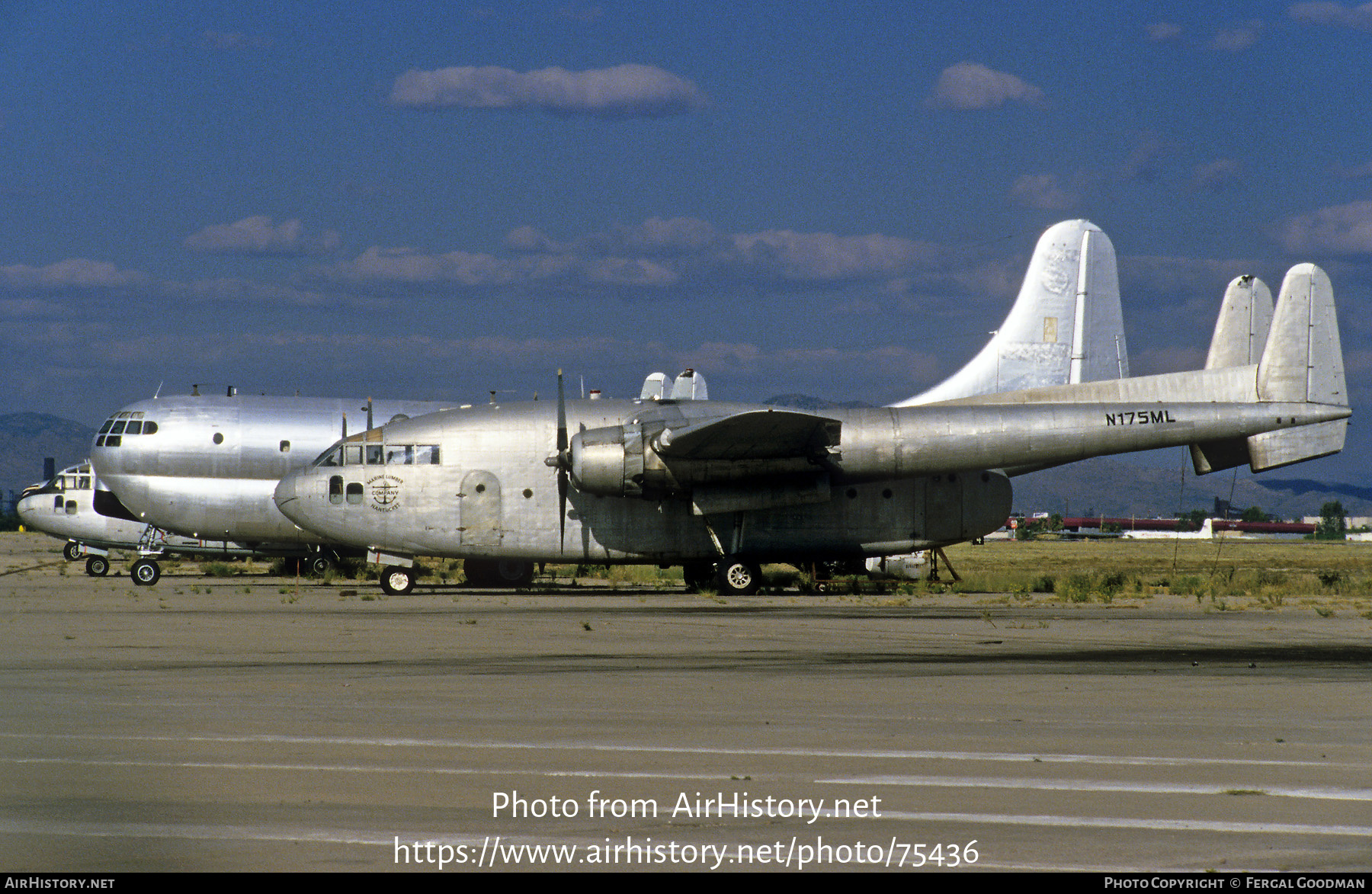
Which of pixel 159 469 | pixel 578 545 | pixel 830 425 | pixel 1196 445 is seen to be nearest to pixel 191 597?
pixel 159 469

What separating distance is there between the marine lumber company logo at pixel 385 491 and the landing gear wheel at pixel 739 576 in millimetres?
7418

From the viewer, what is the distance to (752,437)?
2684 centimetres

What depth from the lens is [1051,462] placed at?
28.3 metres

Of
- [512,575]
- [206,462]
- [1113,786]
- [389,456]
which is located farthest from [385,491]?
[1113,786]

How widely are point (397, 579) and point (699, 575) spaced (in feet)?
23.4

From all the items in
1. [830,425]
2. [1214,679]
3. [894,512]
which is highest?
[830,425]

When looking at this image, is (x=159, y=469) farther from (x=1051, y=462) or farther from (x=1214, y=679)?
(x=1214, y=679)

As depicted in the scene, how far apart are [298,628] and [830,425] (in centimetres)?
1224

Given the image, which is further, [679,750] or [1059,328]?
[1059,328]

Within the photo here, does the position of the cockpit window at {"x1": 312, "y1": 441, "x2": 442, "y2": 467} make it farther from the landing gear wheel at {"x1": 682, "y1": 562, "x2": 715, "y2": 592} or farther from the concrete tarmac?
the concrete tarmac

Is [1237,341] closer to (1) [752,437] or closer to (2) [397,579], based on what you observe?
(1) [752,437]

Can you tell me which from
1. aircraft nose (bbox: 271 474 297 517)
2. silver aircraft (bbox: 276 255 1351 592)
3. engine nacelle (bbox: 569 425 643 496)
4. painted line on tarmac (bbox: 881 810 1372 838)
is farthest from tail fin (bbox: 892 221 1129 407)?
painted line on tarmac (bbox: 881 810 1372 838)

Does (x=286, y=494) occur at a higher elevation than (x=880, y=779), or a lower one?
higher

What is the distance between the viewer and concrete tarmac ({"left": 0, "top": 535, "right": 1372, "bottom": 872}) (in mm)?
6270
